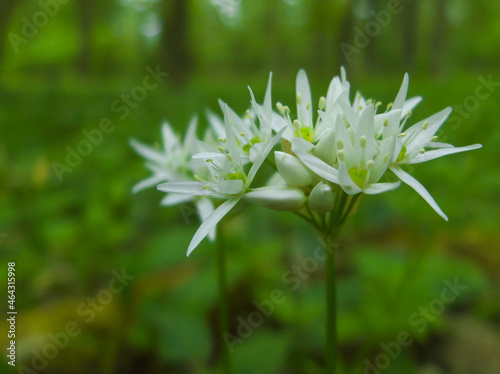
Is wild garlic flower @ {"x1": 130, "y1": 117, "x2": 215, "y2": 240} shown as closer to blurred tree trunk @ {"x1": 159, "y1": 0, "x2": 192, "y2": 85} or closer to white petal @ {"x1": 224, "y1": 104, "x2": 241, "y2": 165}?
white petal @ {"x1": 224, "y1": 104, "x2": 241, "y2": 165}

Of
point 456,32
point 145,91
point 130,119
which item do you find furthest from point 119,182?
point 456,32

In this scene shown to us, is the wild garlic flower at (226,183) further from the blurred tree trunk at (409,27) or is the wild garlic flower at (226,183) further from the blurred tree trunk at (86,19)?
the blurred tree trunk at (86,19)

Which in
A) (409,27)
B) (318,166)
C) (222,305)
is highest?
(409,27)

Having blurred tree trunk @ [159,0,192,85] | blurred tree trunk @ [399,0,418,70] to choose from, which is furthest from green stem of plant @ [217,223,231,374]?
blurred tree trunk @ [399,0,418,70]

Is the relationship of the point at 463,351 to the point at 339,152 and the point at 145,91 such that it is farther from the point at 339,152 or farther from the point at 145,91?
the point at 145,91

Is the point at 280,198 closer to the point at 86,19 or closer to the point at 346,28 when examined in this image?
the point at 346,28

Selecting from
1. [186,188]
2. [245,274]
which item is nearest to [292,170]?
[186,188]
